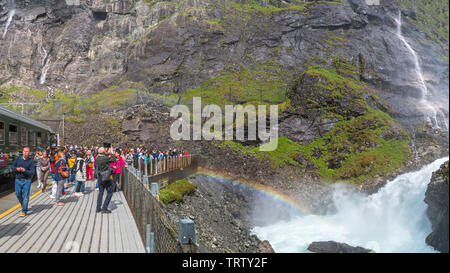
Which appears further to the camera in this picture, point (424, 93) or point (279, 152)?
point (424, 93)

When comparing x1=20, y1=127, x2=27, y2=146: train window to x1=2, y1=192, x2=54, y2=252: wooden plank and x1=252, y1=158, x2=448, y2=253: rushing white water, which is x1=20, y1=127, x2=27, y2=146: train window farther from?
x1=252, y1=158, x2=448, y2=253: rushing white water

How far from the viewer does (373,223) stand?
27922 millimetres

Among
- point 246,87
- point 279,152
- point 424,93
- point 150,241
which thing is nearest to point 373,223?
point 279,152

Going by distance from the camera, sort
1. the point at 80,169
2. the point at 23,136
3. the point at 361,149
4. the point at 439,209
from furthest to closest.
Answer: the point at 361,149 < the point at 439,209 < the point at 23,136 < the point at 80,169

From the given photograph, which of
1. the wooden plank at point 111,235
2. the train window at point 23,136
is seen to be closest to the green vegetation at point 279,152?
the train window at point 23,136

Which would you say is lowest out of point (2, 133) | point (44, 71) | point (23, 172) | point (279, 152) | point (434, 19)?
point (279, 152)

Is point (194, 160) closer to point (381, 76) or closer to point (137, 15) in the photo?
point (381, 76)

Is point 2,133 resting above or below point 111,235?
above

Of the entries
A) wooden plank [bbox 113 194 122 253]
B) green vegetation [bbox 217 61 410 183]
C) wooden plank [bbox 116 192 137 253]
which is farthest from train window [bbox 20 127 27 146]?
green vegetation [bbox 217 61 410 183]

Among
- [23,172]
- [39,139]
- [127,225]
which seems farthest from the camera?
[39,139]

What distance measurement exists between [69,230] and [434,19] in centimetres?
7765

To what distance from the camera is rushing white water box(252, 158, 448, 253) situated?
24016mm

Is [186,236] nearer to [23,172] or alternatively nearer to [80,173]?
[23,172]

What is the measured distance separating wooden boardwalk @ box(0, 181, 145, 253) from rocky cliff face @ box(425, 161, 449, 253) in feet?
70.5
